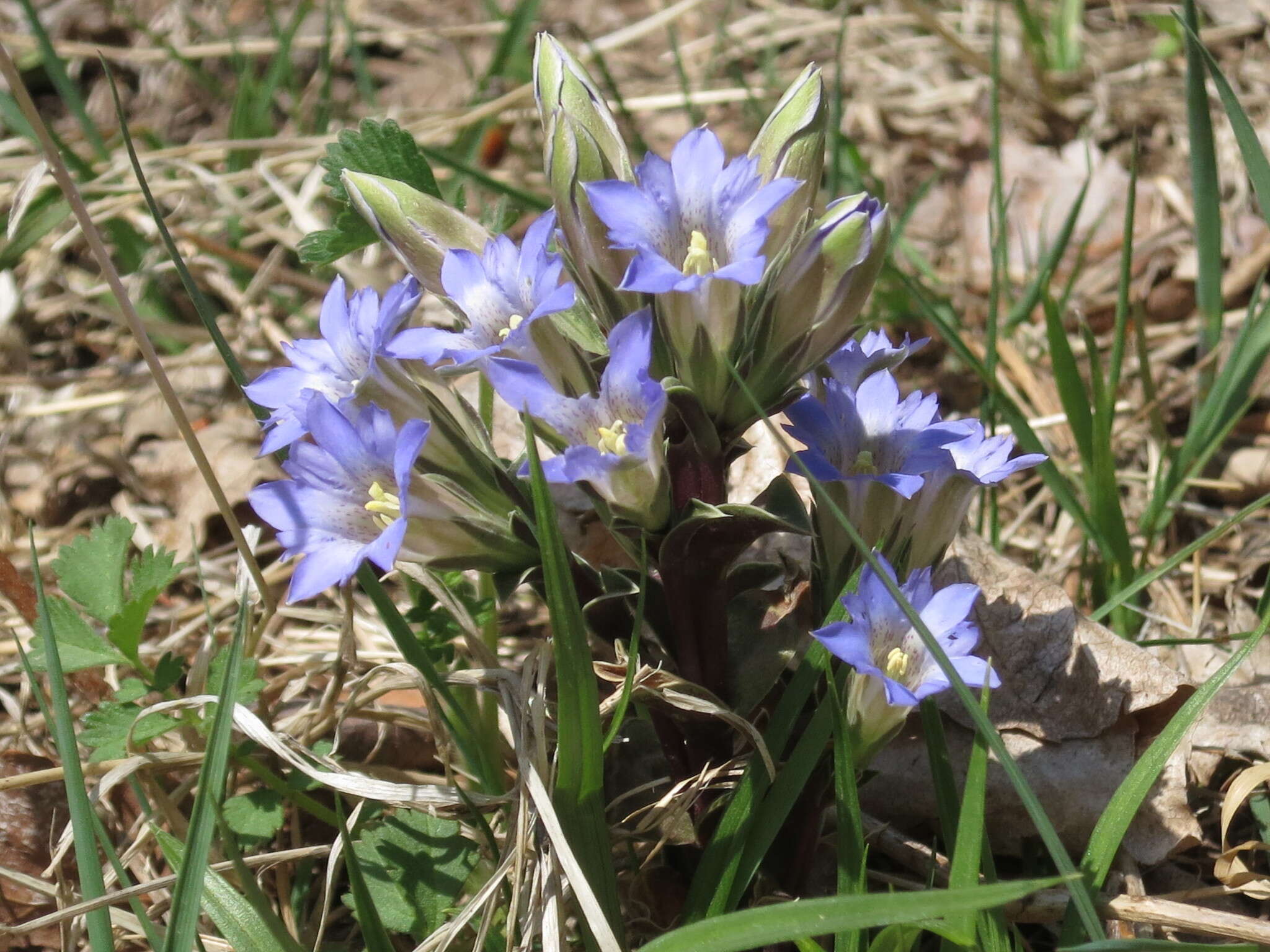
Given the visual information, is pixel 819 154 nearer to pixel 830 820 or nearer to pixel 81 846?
pixel 830 820

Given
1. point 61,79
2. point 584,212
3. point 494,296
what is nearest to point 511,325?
point 494,296

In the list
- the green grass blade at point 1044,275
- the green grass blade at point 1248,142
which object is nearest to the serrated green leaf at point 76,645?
the green grass blade at point 1044,275

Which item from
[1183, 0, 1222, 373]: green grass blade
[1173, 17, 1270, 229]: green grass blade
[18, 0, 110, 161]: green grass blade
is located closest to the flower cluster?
[1173, 17, 1270, 229]: green grass blade

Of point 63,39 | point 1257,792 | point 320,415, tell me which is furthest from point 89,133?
point 1257,792

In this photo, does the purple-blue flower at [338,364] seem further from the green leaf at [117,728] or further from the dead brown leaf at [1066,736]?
the dead brown leaf at [1066,736]

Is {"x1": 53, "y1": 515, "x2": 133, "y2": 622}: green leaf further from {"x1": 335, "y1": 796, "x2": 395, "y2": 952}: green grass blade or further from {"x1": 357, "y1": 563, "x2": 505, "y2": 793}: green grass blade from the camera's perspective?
{"x1": 335, "y1": 796, "x2": 395, "y2": 952}: green grass blade

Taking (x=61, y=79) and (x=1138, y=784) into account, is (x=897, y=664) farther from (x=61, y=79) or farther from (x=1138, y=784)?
(x=61, y=79)
